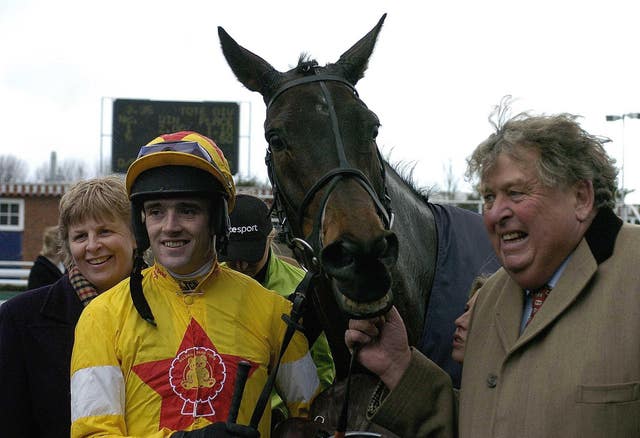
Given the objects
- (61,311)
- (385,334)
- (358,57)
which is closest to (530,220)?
(385,334)

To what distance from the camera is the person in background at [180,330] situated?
219 centimetres

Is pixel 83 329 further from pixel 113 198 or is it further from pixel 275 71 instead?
pixel 275 71

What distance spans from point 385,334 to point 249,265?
7.00 feet

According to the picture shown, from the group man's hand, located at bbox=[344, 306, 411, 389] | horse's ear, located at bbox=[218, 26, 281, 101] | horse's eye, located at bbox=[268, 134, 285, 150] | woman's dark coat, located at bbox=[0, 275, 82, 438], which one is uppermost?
horse's ear, located at bbox=[218, 26, 281, 101]

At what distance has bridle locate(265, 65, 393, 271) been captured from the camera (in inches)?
98.2

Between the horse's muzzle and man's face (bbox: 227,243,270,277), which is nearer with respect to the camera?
the horse's muzzle

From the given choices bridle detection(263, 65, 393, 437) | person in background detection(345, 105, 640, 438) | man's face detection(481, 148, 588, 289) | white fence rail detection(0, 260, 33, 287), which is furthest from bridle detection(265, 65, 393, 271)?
white fence rail detection(0, 260, 33, 287)

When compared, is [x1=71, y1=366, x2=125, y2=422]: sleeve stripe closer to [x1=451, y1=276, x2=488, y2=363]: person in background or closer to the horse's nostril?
the horse's nostril

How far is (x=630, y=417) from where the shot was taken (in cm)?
191

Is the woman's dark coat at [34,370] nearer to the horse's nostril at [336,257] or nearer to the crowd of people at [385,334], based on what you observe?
the crowd of people at [385,334]

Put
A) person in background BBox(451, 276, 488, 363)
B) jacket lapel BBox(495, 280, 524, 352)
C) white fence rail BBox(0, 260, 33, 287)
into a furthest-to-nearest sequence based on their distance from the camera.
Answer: white fence rail BBox(0, 260, 33, 287) < person in background BBox(451, 276, 488, 363) < jacket lapel BBox(495, 280, 524, 352)

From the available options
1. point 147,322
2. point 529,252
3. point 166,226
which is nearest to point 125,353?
point 147,322

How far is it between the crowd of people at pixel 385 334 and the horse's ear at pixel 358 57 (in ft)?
2.33

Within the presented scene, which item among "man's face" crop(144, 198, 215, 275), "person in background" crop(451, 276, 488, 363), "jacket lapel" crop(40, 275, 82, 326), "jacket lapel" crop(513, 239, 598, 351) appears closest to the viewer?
"jacket lapel" crop(513, 239, 598, 351)
